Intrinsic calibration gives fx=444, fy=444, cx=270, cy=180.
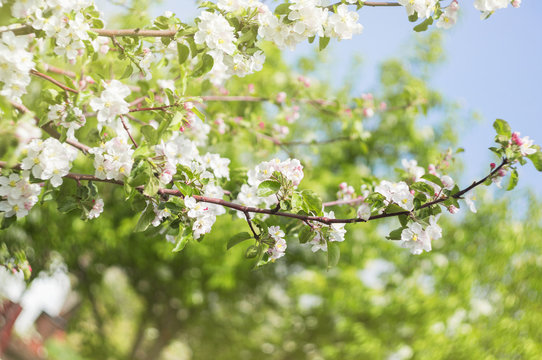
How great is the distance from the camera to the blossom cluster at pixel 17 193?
1732 mm

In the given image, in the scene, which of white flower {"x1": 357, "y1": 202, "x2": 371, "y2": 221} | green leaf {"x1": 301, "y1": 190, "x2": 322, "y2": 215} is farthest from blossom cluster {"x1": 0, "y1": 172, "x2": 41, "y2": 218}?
white flower {"x1": 357, "y1": 202, "x2": 371, "y2": 221}

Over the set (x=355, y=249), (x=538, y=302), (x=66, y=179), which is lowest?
(x=66, y=179)

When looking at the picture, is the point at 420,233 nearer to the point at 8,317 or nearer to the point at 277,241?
the point at 277,241

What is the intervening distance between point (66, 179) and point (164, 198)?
0.44 m

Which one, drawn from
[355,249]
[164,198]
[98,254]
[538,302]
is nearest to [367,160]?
[355,249]

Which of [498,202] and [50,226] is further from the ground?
[498,202]

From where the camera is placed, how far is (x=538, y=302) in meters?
8.93

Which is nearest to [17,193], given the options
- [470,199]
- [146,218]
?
[146,218]

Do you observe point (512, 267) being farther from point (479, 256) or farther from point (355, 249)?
point (355, 249)

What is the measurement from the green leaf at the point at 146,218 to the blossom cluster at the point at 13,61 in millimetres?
667

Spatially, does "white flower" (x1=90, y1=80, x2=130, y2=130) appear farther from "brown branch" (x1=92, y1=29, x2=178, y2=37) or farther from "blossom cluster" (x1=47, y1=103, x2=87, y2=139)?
"brown branch" (x1=92, y1=29, x2=178, y2=37)

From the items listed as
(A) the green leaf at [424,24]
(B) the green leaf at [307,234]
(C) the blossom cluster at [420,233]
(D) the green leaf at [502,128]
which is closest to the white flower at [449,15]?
(A) the green leaf at [424,24]

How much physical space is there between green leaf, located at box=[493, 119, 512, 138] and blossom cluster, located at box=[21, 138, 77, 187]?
1672 millimetres

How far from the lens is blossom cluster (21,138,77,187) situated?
163 cm
